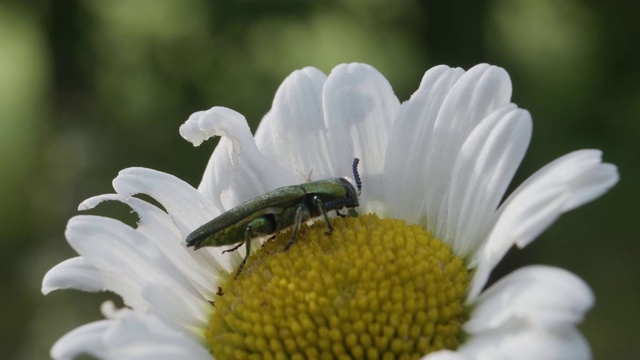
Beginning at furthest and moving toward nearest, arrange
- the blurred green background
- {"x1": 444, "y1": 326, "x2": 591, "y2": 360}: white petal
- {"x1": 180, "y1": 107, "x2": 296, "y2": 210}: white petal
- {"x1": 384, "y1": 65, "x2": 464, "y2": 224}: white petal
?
the blurred green background, {"x1": 180, "y1": 107, "x2": 296, "y2": 210}: white petal, {"x1": 384, "y1": 65, "x2": 464, "y2": 224}: white petal, {"x1": 444, "y1": 326, "x2": 591, "y2": 360}: white petal

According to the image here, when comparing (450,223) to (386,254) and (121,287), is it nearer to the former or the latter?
(386,254)

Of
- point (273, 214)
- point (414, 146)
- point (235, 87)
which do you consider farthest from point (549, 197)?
point (235, 87)

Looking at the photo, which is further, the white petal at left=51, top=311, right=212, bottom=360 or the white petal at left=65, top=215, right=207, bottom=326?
the white petal at left=65, top=215, right=207, bottom=326

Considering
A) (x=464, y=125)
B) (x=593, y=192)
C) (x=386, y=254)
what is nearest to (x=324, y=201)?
(x=386, y=254)

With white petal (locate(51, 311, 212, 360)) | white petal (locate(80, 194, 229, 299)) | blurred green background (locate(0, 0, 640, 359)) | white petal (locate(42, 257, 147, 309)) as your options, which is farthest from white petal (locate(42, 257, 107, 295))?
blurred green background (locate(0, 0, 640, 359))

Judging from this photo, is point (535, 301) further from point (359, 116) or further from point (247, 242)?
point (359, 116)

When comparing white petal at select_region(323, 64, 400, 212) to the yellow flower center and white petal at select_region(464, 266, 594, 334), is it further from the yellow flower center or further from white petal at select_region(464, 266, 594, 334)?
white petal at select_region(464, 266, 594, 334)

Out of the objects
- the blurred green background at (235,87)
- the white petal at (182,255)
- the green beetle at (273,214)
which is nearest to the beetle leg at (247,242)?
the green beetle at (273,214)

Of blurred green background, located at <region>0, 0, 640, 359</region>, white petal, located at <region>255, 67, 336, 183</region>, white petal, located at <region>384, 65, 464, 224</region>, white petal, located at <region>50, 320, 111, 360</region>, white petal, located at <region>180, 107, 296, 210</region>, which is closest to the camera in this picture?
white petal, located at <region>50, 320, 111, 360</region>
